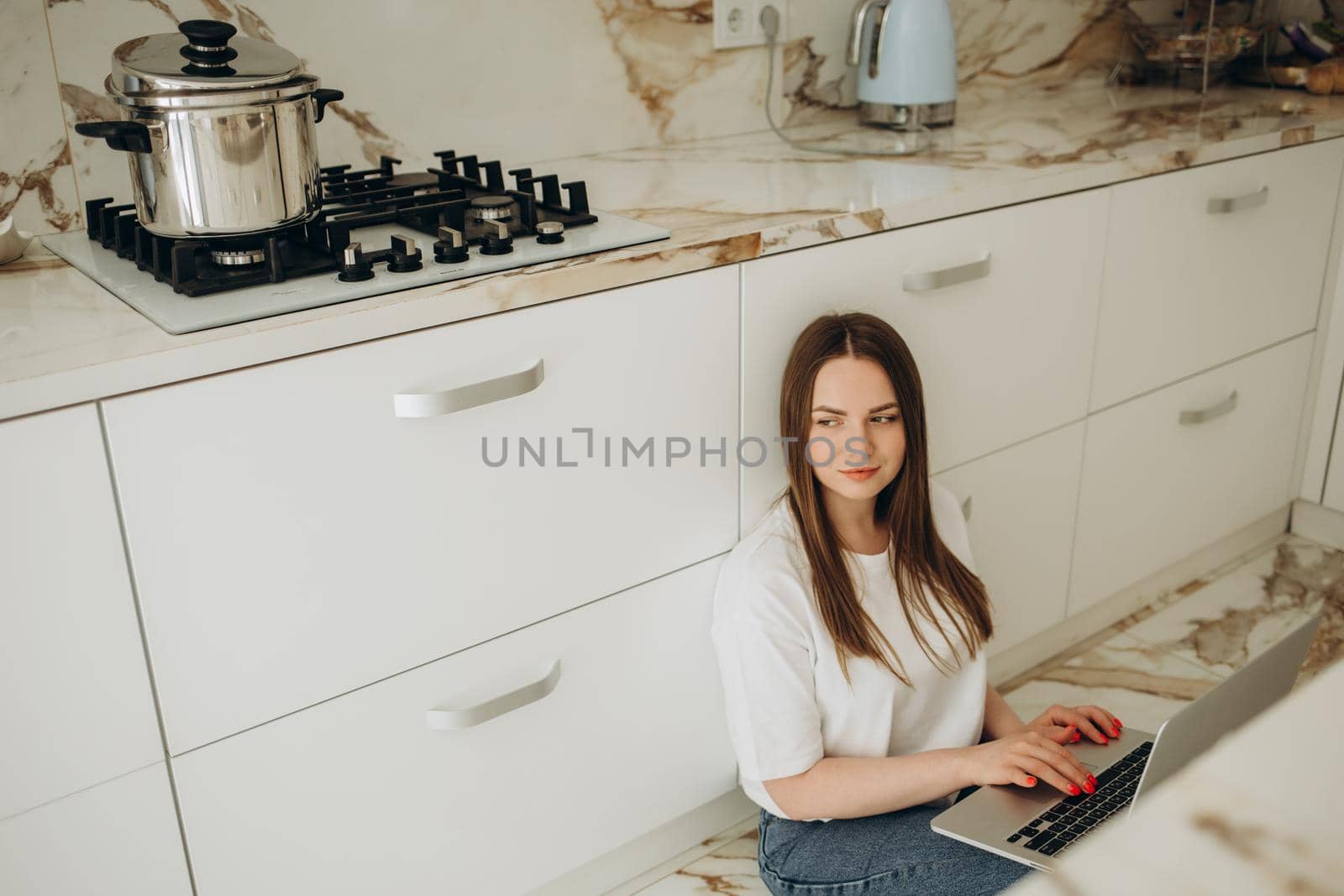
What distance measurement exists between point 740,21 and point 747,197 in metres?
0.57

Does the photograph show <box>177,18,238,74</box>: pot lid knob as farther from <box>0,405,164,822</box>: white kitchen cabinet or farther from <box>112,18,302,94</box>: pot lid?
<box>0,405,164,822</box>: white kitchen cabinet

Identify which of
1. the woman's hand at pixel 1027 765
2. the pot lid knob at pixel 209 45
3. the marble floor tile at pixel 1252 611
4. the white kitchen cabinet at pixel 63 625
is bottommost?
the marble floor tile at pixel 1252 611

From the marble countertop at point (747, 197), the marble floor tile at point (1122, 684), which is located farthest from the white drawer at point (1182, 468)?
the marble countertop at point (747, 197)

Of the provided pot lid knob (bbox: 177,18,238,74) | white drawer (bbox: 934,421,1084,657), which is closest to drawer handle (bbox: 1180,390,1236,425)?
white drawer (bbox: 934,421,1084,657)

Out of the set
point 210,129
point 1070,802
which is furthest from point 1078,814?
point 210,129

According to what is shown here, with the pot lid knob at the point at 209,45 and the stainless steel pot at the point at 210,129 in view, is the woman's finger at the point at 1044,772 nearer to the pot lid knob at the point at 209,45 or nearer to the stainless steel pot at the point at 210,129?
the stainless steel pot at the point at 210,129

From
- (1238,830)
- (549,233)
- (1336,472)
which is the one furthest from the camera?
(1336,472)

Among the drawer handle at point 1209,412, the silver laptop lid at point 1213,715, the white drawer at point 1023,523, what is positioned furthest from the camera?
the drawer handle at point 1209,412

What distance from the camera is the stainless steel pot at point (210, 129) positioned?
1.07 metres

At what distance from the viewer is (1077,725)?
4.67 feet

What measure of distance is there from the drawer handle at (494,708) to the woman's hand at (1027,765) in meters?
0.47

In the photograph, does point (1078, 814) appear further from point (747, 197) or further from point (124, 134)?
point (124, 134)

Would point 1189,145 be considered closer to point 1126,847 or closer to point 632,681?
point 632,681

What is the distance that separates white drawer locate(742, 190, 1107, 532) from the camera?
1395 mm
